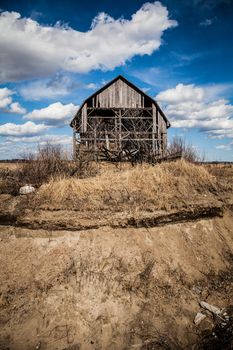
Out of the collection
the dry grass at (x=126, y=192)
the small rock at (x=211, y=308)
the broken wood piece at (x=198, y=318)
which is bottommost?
the broken wood piece at (x=198, y=318)

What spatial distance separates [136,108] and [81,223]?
→ 12965 millimetres

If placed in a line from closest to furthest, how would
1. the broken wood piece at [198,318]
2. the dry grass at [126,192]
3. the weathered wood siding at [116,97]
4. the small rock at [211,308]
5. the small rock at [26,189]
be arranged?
1. the broken wood piece at [198,318]
2. the small rock at [211,308]
3. the dry grass at [126,192]
4. the small rock at [26,189]
5. the weathered wood siding at [116,97]

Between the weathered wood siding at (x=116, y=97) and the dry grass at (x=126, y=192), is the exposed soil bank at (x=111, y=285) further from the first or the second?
the weathered wood siding at (x=116, y=97)

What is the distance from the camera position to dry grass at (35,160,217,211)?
725cm

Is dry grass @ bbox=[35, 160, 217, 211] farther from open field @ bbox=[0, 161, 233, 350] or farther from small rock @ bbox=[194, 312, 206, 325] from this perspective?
small rock @ bbox=[194, 312, 206, 325]

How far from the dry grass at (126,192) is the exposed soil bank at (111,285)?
25.9 inches

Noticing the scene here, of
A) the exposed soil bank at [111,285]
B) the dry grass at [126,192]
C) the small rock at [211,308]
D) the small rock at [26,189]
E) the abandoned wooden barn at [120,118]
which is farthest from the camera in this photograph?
the abandoned wooden barn at [120,118]

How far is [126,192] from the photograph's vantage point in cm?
759

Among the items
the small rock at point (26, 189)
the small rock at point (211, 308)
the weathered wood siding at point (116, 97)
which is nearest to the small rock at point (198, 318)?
the small rock at point (211, 308)

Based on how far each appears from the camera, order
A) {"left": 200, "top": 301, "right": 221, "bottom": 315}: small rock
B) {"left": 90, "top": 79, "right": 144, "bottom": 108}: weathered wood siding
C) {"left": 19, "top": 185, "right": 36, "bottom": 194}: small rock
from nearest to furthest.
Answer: {"left": 200, "top": 301, "right": 221, "bottom": 315}: small rock, {"left": 19, "top": 185, "right": 36, "bottom": 194}: small rock, {"left": 90, "top": 79, "right": 144, "bottom": 108}: weathered wood siding

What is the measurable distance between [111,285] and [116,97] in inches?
565

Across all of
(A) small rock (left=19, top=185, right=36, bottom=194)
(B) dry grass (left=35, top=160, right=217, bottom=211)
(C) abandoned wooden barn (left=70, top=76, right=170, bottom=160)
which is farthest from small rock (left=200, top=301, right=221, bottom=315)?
(C) abandoned wooden barn (left=70, top=76, right=170, bottom=160)

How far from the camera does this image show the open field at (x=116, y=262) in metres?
5.56

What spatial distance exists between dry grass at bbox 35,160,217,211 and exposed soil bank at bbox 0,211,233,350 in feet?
2.16
